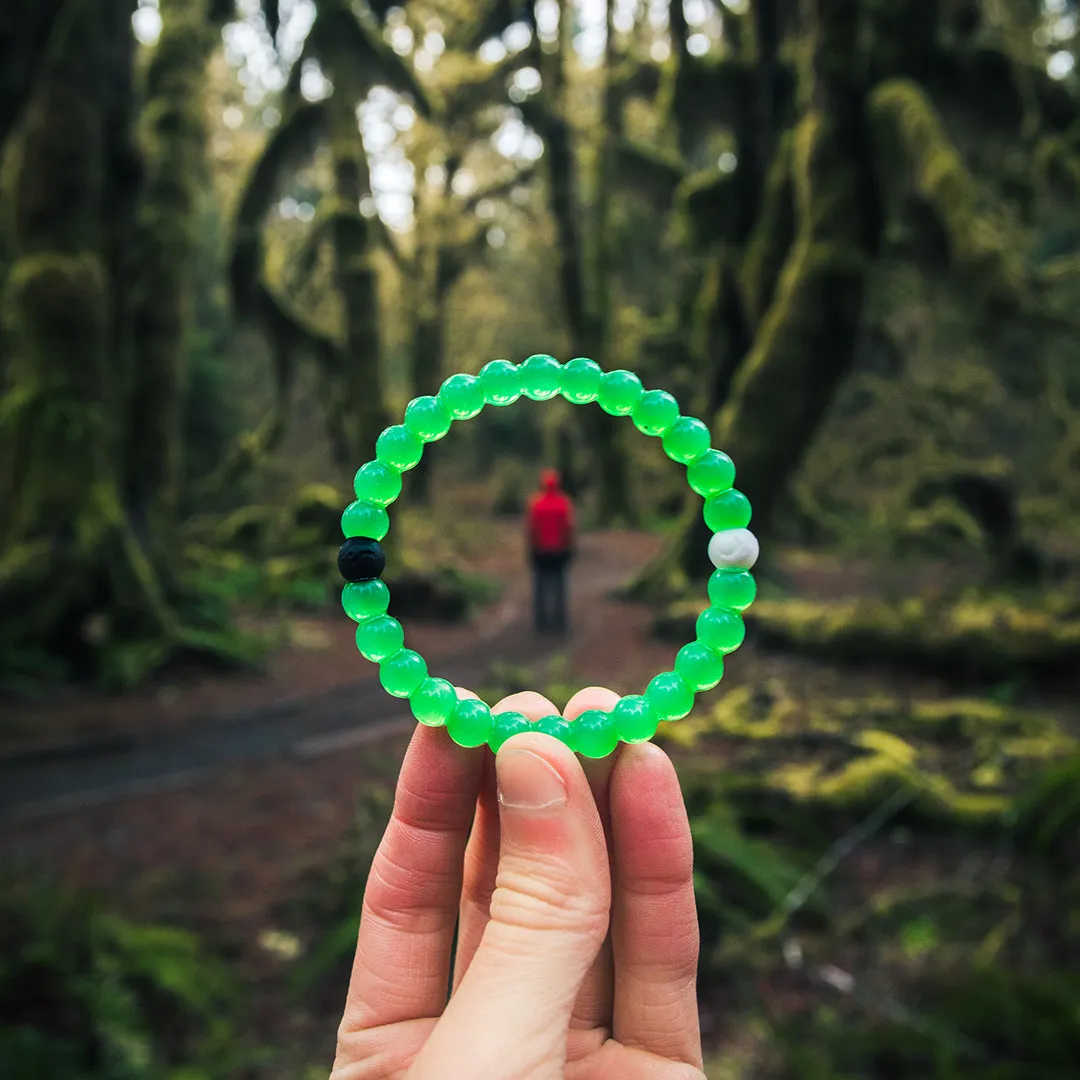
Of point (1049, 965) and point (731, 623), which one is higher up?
point (731, 623)

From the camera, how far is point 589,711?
152 centimetres

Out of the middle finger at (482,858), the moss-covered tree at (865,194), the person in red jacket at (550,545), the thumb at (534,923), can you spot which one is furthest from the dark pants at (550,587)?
the thumb at (534,923)

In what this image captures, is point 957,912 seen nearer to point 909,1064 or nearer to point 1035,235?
point 909,1064

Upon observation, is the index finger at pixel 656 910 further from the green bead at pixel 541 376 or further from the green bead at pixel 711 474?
the green bead at pixel 541 376

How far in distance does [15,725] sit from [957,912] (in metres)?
6.82

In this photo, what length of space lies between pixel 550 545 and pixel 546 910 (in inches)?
330

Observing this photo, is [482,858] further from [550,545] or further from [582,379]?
[550,545]

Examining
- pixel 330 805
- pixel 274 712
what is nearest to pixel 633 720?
pixel 330 805

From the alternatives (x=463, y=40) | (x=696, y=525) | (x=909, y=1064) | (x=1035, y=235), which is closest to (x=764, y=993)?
(x=909, y=1064)

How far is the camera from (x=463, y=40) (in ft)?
53.5

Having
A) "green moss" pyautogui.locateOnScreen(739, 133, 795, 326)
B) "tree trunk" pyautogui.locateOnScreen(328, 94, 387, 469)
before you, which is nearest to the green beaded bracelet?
"green moss" pyautogui.locateOnScreen(739, 133, 795, 326)

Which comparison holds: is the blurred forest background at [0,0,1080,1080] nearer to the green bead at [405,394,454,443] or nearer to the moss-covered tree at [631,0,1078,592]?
the moss-covered tree at [631,0,1078,592]

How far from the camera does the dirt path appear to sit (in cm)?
647

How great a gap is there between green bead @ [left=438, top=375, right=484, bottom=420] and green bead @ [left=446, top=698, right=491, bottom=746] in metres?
0.52
